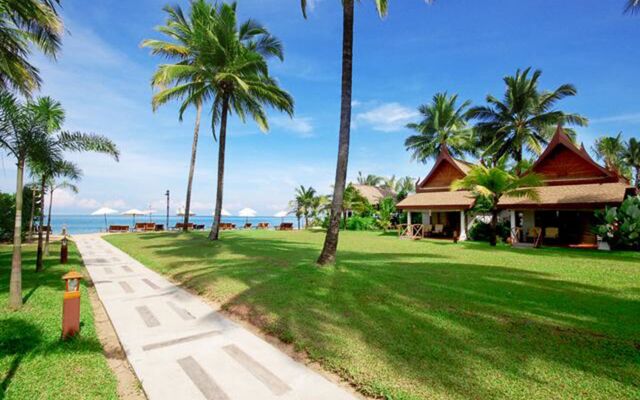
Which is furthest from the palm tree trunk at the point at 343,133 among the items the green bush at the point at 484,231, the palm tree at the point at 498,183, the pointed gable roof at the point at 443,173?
the pointed gable roof at the point at 443,173

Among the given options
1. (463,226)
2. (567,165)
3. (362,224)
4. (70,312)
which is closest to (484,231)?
(463,226)

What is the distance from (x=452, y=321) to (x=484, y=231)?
54.1 feet

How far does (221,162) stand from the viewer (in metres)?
15.4

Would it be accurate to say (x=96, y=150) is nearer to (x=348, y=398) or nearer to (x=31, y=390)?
(x=31, y=390)

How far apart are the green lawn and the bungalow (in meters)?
7.41

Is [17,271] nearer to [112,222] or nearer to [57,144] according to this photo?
[57,144]

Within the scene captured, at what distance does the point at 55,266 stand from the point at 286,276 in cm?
788

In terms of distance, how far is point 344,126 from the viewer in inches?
355

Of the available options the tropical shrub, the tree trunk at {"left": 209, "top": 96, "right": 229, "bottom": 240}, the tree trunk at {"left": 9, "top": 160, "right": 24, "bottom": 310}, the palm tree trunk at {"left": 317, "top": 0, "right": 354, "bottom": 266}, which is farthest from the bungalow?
the tree trunk at {"left": 9, "top": 160, "right": 24, "bottom": 310}

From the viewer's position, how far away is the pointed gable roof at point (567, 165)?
1703 centimetres

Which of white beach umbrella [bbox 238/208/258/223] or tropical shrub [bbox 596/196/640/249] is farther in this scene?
white beach umbrella [bbox 238/208/258/223]

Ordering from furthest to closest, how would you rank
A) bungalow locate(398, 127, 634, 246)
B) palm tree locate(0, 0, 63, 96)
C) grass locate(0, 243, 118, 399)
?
bungalow locate(398, 127, 634, 246) → palm tree locate(0, 0, 63, 96) → grass locate(0, 243, 118, 399)

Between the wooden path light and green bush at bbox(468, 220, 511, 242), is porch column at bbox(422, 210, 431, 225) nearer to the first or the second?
green bush at bbox(468, 220, 511, 242)

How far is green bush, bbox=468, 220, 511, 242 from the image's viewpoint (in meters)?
18.5
